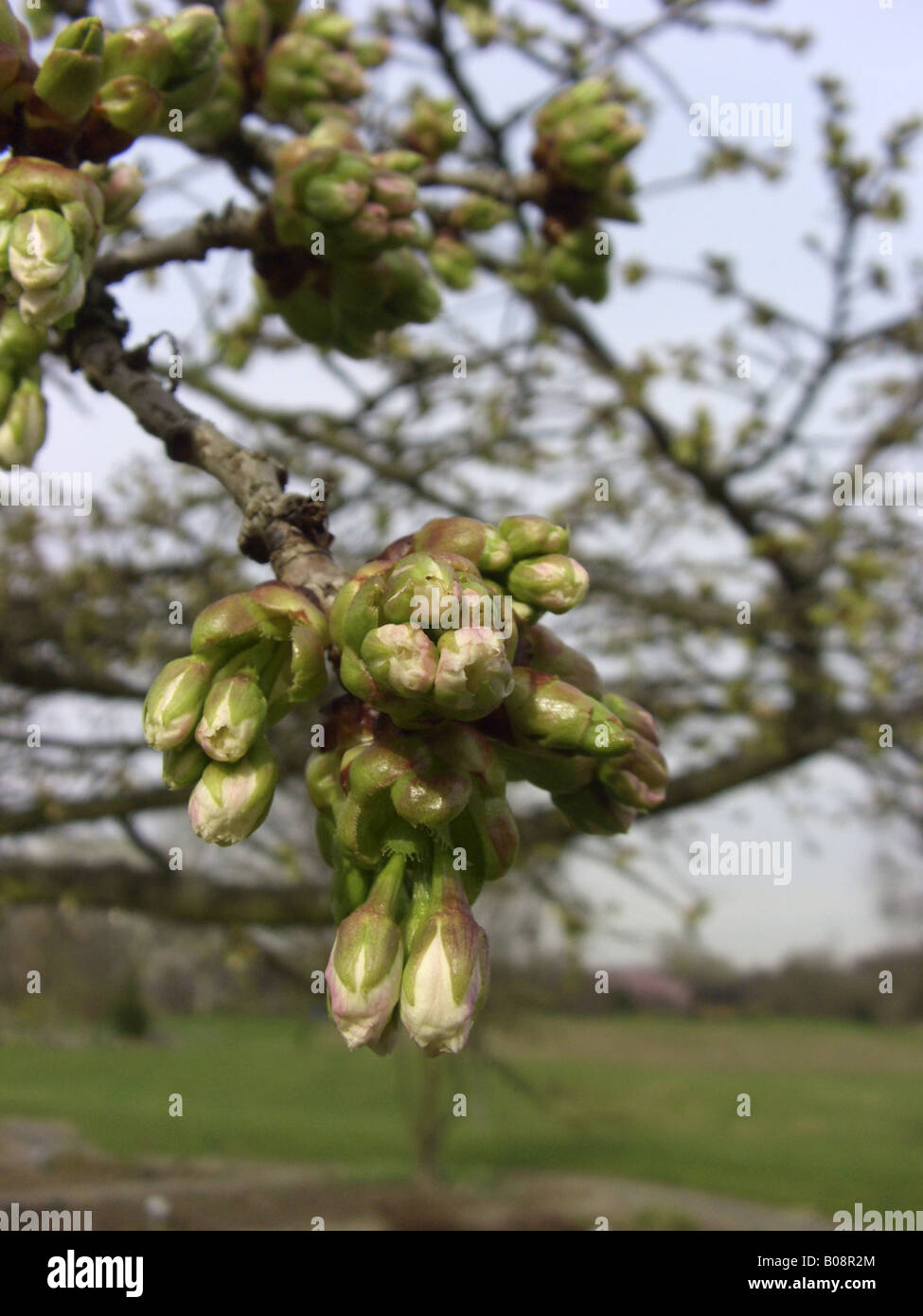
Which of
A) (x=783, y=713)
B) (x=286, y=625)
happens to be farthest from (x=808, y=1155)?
(x=286, y=625)

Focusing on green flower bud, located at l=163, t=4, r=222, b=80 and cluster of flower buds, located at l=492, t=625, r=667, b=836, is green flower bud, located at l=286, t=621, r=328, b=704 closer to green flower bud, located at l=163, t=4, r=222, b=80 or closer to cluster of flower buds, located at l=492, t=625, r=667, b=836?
cluster of flower buds, located at l=492, t=625, r=667, b=836

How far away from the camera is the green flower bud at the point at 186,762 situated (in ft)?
2.60

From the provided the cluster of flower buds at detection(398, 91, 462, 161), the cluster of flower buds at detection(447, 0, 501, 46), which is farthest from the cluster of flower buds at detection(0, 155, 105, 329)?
the cluster of flower buds at detection(447, 0, 501, 46)

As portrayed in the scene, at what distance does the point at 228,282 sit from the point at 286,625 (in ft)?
10.2

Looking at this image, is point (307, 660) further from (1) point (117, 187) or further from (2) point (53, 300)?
(1) point (117, 187)

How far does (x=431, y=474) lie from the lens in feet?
15.0

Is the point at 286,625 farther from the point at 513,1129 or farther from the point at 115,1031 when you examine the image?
the point at 115,1031

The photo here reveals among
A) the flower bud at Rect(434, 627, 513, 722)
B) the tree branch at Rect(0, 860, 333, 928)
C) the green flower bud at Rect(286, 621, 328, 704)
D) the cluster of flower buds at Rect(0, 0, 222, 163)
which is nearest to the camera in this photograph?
the flower bud at Rect(434, 627, 513, 722)

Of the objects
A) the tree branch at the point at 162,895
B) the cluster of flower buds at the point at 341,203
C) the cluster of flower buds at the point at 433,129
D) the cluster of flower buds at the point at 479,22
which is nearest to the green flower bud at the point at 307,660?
the cluster of flower buds at the point at 341,203

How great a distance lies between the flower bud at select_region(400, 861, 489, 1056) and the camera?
28.0 inches

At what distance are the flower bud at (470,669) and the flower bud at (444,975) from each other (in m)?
0.17

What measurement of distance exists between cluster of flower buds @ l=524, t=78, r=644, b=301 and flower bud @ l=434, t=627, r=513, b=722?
1.20 m
